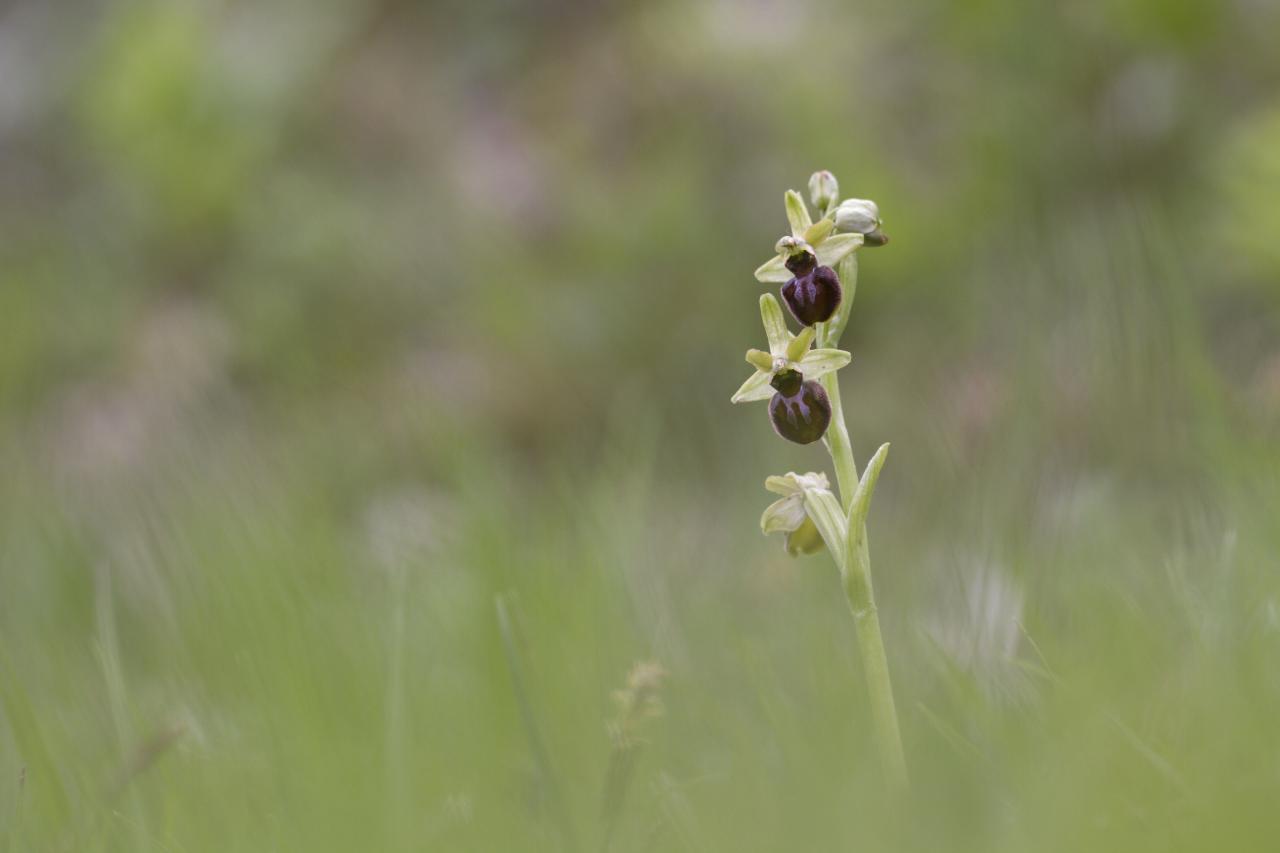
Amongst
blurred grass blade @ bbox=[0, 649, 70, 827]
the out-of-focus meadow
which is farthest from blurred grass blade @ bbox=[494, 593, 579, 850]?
blurred grass blade @ bbox=[0, 649, 70, 827]

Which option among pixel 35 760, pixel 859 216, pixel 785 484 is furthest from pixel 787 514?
pixel 35 760

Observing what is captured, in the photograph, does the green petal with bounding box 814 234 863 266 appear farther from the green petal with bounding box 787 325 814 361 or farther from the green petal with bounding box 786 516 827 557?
the green petal with bounding box 786 516 827 557

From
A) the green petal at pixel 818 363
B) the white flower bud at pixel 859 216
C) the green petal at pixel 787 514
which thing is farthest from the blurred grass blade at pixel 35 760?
the white flower bud at pixel 859 216

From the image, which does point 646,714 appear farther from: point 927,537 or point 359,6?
point 359,6

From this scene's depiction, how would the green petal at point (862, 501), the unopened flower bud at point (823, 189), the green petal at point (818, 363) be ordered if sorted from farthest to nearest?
1. the unopened flower bud at point (823, 189)
2. the green petal at point (818, 363)
3. the green petal at point (862, 501)

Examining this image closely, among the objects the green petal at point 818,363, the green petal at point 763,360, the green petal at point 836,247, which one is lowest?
the green petal at point 818,363

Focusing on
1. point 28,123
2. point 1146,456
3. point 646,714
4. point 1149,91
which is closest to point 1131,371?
point 1146,456

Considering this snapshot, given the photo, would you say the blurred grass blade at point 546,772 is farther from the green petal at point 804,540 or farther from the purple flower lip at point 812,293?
the purple flower lip at point 812,293
